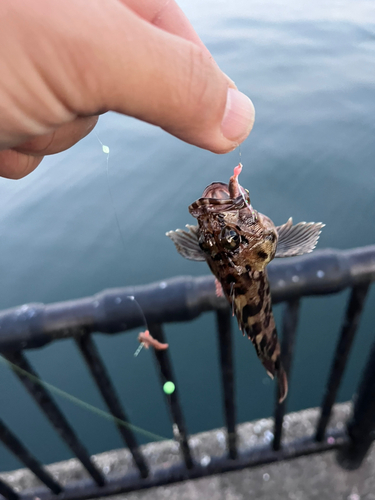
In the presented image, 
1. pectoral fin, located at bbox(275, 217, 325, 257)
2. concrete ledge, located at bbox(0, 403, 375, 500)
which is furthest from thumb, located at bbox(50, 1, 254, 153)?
concrete ledge, located at bbox(0, 403, 375, 500)

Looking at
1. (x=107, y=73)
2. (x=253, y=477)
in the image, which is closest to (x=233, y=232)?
(x=107, y=73)

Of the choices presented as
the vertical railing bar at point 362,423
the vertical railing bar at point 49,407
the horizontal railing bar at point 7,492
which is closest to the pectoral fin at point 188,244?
the vertical railing bar at point 49,407

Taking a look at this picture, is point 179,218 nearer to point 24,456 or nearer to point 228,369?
point 228,369

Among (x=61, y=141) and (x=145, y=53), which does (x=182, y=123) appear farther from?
(x=61, y=141)

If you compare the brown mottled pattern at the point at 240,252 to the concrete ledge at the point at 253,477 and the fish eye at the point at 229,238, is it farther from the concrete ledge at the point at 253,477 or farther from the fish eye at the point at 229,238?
the concrete ledge at the point at 253,477

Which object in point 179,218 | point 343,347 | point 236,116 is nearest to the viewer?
point 236,116

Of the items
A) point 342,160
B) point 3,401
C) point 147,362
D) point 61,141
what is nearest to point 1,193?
point 3,401
